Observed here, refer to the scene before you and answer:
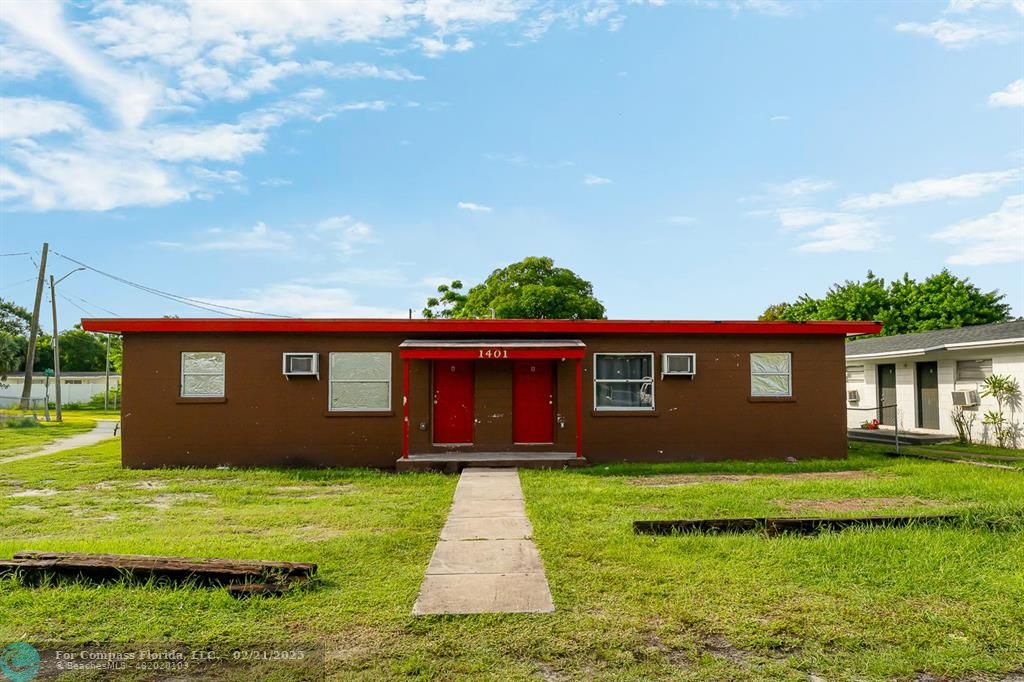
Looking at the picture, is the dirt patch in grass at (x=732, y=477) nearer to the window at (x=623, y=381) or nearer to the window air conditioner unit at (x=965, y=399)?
the window at (x=623, y=381)

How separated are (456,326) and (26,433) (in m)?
17.4

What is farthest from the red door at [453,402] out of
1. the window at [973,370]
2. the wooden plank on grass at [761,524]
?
the window at [973,370]

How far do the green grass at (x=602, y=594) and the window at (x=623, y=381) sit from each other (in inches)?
171

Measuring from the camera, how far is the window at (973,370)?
15.5 metres

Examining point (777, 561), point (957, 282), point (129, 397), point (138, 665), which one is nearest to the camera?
point (138, 665)

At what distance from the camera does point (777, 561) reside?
5551 mm

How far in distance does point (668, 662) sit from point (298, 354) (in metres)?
10.2

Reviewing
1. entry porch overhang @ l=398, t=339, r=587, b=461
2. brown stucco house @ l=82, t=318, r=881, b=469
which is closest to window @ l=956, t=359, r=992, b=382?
brown stucco house @ l=82, t=318, r=881, b=469

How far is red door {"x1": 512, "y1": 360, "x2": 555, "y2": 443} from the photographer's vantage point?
1305 cm

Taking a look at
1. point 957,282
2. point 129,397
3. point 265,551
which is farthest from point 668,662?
point 957,282

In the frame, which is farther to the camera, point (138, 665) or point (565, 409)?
point (565, 409)

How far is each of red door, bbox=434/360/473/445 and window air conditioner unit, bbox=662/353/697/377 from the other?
12.6ft

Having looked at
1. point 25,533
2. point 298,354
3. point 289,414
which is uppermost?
point 298,354

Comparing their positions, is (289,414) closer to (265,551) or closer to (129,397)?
(129,397)
